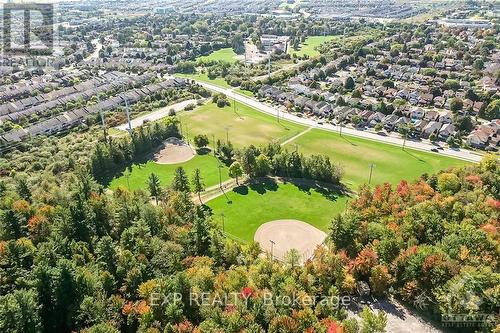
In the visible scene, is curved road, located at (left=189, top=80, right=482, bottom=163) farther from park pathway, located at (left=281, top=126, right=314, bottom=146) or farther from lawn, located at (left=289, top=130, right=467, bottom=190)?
park pathway, located at (left=281, top=126, right=314, bottom=146)

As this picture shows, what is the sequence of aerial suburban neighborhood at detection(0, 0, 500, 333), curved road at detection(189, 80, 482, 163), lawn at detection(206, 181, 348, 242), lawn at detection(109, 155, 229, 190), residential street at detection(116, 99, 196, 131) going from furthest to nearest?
1. residential street at detection(116, 99, 196, 131)
2. curved road at detection(189, 80, 482, 163)
3. lawn at detection(109, 155, 229, 190)
4. lawn at detection(206, 181, 348, 242)
5. aerial suburban neighborhood at detection(0, 0, 500, 333)

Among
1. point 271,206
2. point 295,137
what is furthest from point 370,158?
point 271,206

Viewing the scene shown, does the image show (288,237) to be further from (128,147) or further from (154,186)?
(128,147)

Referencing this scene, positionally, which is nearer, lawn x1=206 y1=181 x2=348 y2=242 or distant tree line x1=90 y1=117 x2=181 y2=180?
lawn x1=206 y1=181 x2=348 y2=242

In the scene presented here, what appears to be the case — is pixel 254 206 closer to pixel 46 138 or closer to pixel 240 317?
pixel 240 317

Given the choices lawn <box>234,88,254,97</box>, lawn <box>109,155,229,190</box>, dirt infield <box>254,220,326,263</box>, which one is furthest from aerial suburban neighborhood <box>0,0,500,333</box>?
lawn <box>234,88,254,97</box>

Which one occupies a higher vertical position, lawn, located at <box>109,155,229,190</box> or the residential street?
the residential street

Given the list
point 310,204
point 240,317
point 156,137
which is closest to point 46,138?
point 156,137

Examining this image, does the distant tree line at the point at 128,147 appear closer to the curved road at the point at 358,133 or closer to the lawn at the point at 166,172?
the lawn at the point at 166,172
